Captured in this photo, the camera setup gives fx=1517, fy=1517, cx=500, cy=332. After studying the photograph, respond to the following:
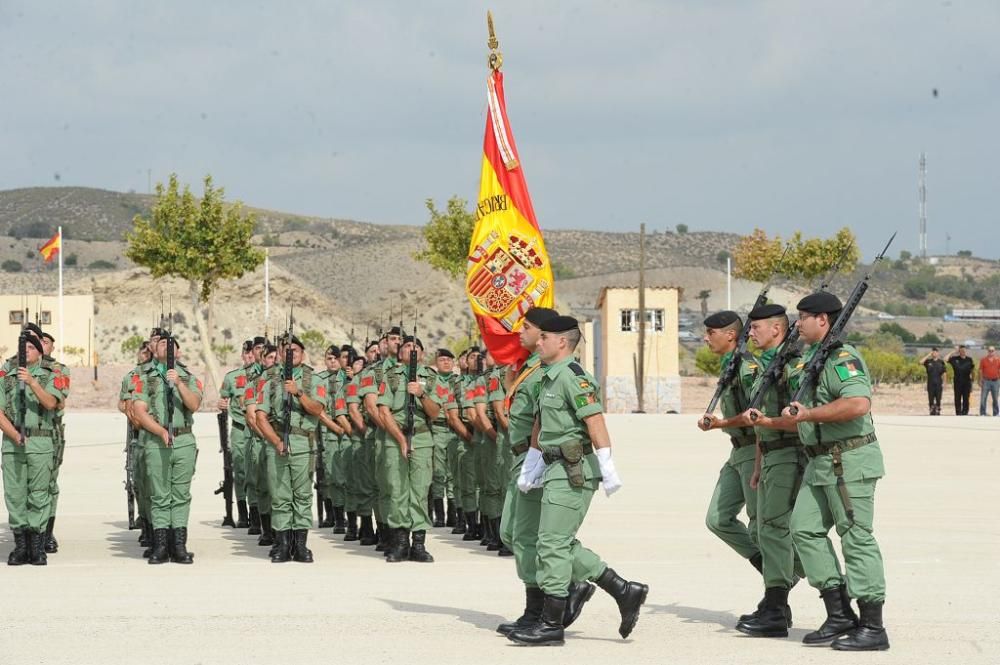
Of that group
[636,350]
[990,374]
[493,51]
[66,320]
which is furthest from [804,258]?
[493,51]

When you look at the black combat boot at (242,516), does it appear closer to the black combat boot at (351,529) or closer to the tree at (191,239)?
the black combat boot at (351,529)

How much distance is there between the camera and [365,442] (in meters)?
13.7

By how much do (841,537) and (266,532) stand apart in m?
6.87

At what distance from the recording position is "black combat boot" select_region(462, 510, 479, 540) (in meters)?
14.2

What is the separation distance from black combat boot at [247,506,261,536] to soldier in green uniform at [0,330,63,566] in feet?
9.10

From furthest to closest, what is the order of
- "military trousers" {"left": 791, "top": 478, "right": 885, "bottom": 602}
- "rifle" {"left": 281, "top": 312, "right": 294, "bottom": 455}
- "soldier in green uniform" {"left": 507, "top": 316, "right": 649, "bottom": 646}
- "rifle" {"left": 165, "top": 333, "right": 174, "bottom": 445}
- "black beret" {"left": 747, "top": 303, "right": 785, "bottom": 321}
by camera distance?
"rifle" {"left": 281, "top": 312, "right": 294, "bottom": 455}, "rifle" {"left": 165, "top": 333, "right": 174, "bottom": 445}, "black beret" {"left": 747, "top": 303, "right": 785, "bottom": 321}, "soldier in green uniform" {"left": 507, "top": 316, "right": 649, "bottom": 646}, "military trousers" {"left": 791, "top": 478, "right": 885, "bottom": 602}

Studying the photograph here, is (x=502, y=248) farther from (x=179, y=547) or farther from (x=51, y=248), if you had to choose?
(x=51, y=248)

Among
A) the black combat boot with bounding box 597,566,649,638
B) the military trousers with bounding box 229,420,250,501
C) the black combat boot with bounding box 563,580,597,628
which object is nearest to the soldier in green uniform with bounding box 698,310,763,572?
the black combat boot with bounding box 597,566,649,638

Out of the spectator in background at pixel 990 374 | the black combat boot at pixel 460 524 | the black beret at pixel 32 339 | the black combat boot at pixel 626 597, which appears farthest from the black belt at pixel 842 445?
the spectator in background at pixel 990 374

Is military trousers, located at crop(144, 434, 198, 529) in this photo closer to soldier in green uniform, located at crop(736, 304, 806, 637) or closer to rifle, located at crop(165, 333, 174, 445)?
rifle, located at crop(165, 333, 174, 445)

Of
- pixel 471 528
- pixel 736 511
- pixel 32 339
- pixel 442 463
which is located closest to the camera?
pixel 736 511

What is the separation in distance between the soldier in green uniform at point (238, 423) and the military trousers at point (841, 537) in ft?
23.9

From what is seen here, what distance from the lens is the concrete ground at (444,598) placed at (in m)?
8.24

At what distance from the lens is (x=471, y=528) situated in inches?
561
